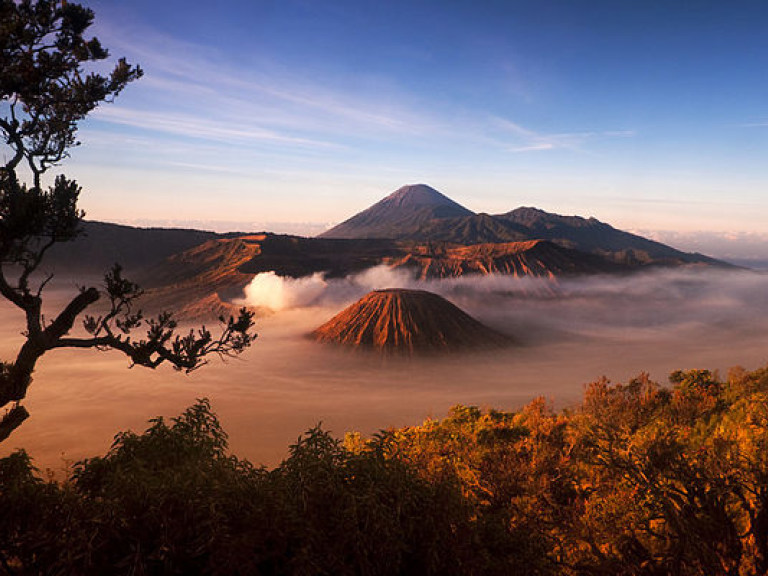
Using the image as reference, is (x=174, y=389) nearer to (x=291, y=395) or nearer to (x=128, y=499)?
(x=291, y=395)

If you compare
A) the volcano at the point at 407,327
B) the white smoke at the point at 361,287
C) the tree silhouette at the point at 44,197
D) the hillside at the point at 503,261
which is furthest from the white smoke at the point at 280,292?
the tree silhouette at the point at 44,197

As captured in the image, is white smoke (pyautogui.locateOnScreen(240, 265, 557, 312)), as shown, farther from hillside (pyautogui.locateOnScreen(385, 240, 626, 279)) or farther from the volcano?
the volcano

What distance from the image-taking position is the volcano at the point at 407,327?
8381 centimetres

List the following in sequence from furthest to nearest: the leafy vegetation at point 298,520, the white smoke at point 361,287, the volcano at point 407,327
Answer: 1. the white smoke at point 361,287
2. the volcano at point 407,327
3. the leafy vegetation at point 298,520

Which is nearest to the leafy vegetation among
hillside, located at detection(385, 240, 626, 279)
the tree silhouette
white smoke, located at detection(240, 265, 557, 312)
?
the tree silhouette

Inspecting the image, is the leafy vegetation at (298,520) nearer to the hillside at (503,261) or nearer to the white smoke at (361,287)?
the white smoke at (361,287)

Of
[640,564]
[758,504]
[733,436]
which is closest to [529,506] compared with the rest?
[640,564]

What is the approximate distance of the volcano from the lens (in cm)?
8381

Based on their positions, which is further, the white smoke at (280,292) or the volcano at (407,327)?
the white smoke at (280,292)

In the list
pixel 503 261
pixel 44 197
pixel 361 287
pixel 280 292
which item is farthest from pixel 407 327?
pixel 503 261

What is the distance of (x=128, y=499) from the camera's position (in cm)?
640

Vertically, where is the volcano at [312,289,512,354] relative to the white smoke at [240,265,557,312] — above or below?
below

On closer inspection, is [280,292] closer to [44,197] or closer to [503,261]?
[503,261]

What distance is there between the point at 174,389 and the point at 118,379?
980cm
